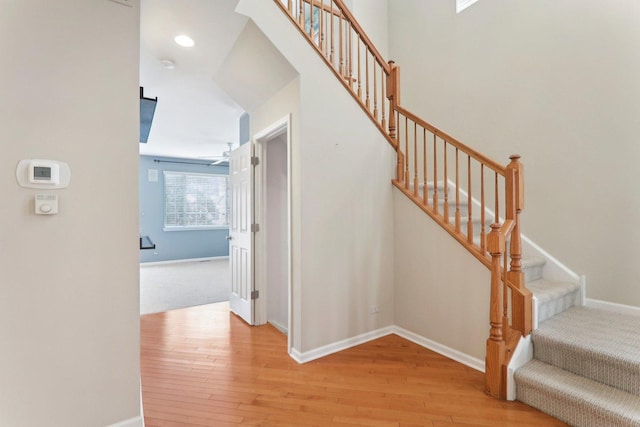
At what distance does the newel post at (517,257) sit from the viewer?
204 centimetres

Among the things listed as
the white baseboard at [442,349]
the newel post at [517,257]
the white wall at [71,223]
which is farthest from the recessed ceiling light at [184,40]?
the white baseboard at [442,349]

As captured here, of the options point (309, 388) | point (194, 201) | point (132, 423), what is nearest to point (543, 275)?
point (309, 388)

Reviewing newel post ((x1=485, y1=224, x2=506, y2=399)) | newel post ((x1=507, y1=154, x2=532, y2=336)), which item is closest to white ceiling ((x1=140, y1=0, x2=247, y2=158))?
newel post ((x1=507, y1=154, x2=532, y2=336))

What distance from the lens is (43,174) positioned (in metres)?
1.47

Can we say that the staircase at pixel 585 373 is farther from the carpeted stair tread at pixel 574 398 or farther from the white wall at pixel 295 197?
the white wall at pixel 295 197

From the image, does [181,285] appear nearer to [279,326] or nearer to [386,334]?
[279,326]

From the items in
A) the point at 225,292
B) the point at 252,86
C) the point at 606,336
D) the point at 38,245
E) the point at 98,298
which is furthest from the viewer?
the point at 225,292

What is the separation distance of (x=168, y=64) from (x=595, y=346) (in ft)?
13.6

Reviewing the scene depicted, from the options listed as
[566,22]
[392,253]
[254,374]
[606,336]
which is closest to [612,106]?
[566,22]

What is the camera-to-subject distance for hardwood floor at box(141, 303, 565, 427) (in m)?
1.78

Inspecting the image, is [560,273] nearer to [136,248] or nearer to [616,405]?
[616,405]

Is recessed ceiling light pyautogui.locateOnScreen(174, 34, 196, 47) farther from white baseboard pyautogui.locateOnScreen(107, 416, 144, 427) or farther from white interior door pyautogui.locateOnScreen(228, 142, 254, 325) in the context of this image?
white baseboard pyautogui.locateOnScreen(107, 416, 144, 427)

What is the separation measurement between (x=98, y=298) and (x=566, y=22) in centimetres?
414

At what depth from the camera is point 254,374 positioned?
2.31 metres
